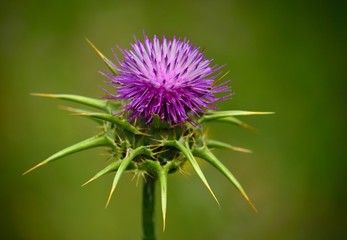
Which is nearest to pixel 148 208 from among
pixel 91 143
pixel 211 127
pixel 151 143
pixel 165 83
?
pixel 151 143

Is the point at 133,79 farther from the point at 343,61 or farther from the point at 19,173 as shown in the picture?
the point at 343,61

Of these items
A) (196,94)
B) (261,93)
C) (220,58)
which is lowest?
(196,94)

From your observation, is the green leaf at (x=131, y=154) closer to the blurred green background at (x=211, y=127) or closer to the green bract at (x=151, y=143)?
the green bract at (x=151, y=143)

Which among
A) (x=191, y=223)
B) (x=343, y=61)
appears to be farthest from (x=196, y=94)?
(x=343, y=61)

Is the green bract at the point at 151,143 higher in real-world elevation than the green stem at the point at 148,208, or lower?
higher

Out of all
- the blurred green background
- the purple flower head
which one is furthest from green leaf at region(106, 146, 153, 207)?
the blurred green background

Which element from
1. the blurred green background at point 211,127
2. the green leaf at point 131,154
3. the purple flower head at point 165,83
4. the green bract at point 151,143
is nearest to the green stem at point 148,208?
the green bract at point 151,143

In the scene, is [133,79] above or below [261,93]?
below
